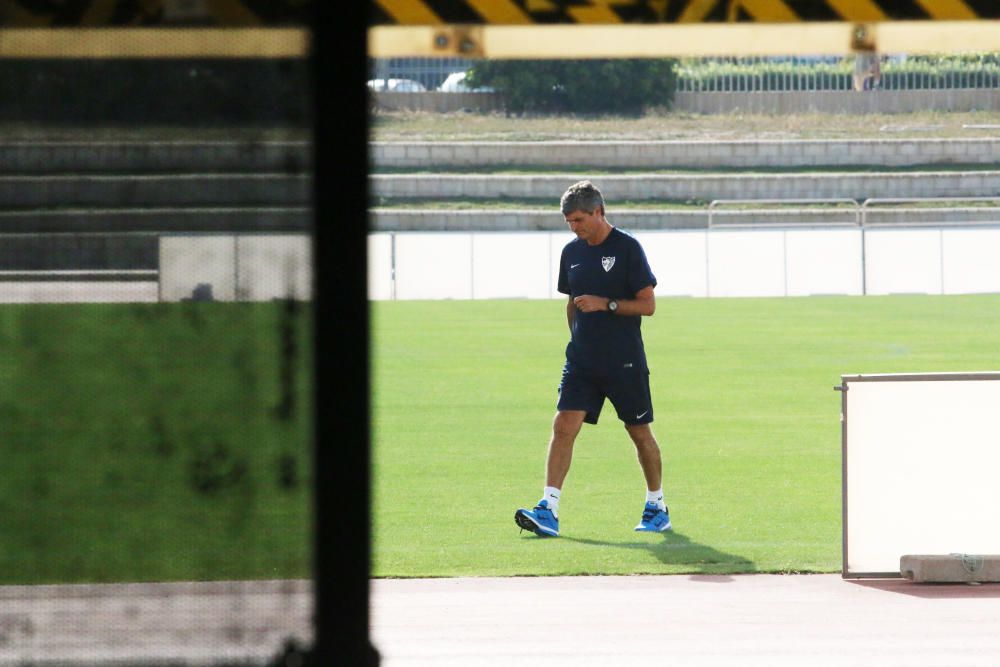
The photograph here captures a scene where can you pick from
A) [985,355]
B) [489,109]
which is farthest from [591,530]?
[489,109]

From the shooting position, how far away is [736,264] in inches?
1232

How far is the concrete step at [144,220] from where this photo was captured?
2646 millimetres

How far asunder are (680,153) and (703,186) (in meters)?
2.39

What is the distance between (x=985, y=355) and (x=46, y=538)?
699 inches

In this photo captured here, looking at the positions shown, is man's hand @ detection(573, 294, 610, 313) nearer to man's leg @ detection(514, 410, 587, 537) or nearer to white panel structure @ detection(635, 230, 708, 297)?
man's leg @ detection(514, 410, 587, 537)

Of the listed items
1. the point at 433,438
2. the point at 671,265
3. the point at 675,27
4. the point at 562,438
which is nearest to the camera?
the point at 675,27

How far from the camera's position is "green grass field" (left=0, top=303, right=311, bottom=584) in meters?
2.61

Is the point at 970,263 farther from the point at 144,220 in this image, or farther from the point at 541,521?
the point at 144,220

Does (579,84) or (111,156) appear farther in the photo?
(579,84)

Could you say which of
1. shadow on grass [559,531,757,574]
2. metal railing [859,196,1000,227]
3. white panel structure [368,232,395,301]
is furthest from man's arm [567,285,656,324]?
metal railing [859,196,1000,227]

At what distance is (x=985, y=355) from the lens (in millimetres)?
19281

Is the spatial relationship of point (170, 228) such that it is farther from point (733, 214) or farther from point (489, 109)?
point (489, 109)

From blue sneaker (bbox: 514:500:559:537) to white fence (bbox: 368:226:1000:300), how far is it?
72.2 ft

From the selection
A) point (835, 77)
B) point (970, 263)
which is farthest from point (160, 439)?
point (835, 77)
